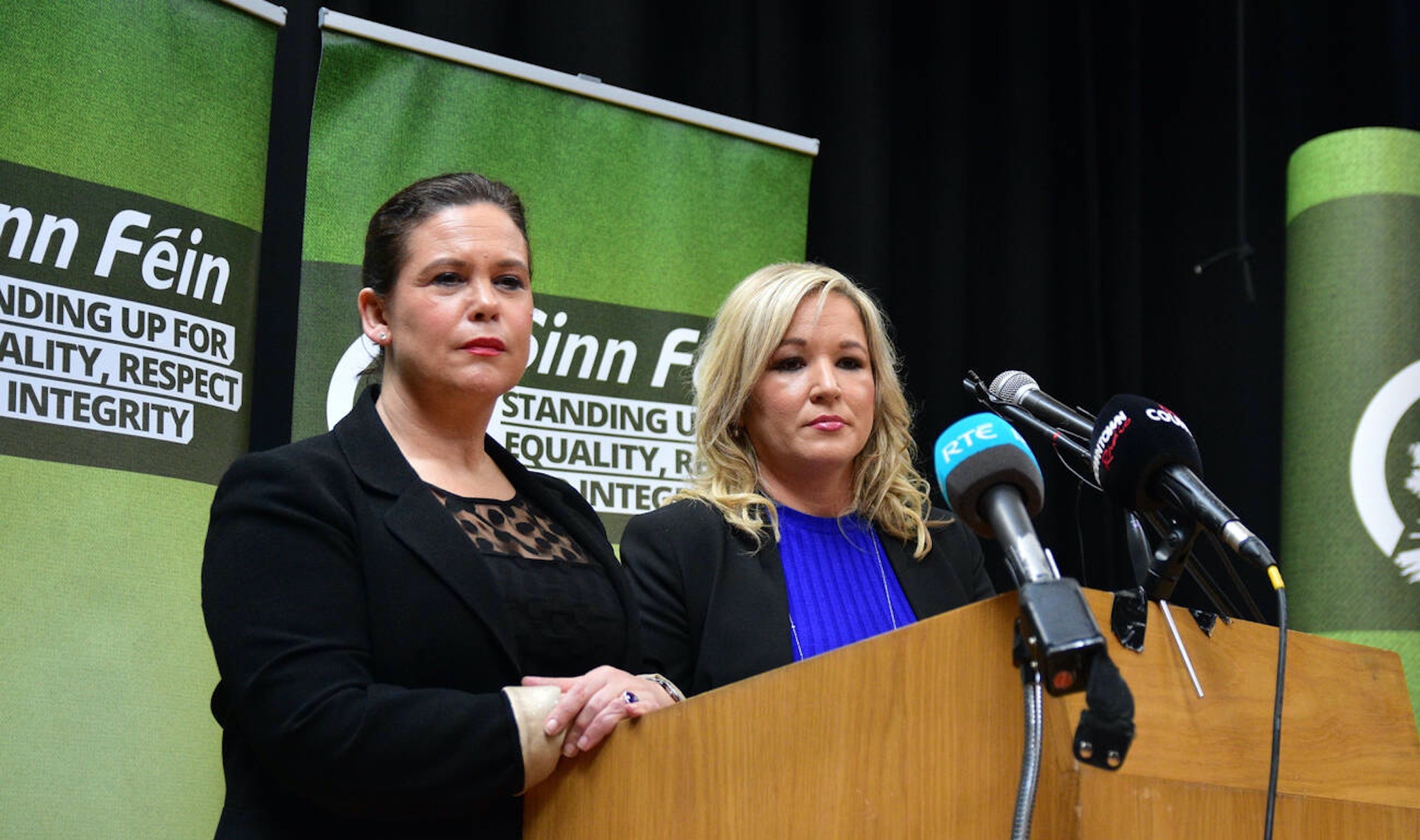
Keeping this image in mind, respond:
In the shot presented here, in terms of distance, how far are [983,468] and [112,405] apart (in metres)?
1.61

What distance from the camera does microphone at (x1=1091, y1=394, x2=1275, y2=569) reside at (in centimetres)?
128

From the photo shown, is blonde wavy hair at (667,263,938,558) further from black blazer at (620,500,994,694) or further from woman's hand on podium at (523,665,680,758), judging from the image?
woman's hand on podium at (523,665,680,758)

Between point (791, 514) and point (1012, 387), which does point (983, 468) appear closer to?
point (1012, 387)

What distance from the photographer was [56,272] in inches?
86.3

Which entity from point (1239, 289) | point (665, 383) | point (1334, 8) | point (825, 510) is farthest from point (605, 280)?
point (1334, 8)

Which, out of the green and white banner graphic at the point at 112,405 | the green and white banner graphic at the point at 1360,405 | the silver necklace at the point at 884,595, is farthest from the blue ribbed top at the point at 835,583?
the green and white banner graphic at the point at 1360,405

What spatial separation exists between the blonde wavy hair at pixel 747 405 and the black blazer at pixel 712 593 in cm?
5

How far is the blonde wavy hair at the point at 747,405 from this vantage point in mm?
2170

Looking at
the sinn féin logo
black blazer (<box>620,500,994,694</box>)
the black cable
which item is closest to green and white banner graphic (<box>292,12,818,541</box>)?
black blazer (<box>620,500,994,694</box>)

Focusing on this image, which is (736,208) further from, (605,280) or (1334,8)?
(1334,8)

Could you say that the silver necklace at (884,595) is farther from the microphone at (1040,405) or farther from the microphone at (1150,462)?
the microphone at (1150,462)

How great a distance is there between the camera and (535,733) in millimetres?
1351

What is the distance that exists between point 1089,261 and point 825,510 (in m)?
2.20

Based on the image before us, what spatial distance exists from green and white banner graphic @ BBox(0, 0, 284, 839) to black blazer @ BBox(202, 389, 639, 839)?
79 cm
